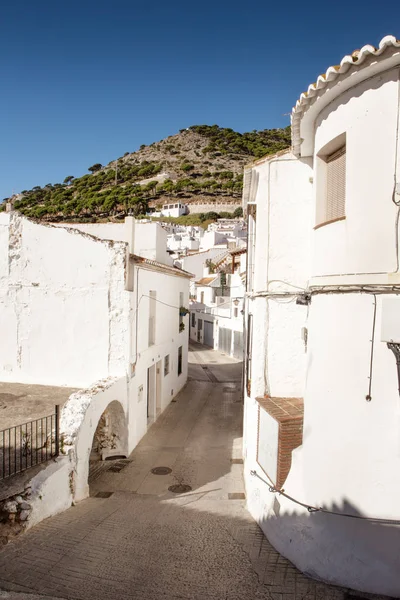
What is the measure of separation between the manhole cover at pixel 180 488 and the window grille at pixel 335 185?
7.75m

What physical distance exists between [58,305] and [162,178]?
10400 cm

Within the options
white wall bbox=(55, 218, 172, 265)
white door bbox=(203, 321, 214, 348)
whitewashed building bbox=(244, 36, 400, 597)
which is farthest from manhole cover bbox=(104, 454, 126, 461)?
white door bbox=(203, 321, 214, 348)

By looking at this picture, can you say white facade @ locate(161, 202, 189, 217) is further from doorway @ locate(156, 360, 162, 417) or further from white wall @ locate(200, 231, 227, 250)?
doorway @ locate(156, 360, 162, 417)

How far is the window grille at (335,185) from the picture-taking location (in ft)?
21.0

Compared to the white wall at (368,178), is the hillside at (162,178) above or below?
above

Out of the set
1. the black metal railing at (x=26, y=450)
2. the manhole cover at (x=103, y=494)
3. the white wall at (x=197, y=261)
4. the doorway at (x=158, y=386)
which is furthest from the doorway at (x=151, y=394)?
the white wall at (x=197, y=261)

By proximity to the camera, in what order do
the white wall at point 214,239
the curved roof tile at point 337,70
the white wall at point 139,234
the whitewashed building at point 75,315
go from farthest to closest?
the white wall at point 214,239 < the white wall at point 139,234 < the whitewashed building at point 75,315 < the curved roof tile at point 337,70

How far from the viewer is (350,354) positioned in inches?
230

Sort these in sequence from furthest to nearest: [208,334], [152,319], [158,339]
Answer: [208,334]
[158,339]
[152,319]

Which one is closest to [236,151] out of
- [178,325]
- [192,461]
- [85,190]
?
[85,190]

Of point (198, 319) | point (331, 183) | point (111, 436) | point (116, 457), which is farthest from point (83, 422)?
point (198, 319)

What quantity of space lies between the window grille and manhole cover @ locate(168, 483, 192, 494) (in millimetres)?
7752

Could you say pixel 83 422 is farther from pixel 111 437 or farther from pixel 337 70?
pixel 337 70

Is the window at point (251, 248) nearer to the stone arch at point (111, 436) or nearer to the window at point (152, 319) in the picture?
the window at point (152, 319)
